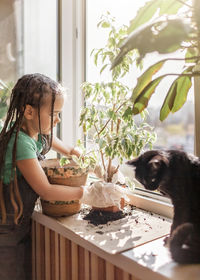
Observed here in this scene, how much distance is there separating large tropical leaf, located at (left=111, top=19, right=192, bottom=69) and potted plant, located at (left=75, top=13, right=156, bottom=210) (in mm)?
382

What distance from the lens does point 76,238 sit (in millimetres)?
1044

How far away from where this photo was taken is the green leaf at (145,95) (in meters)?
0.83

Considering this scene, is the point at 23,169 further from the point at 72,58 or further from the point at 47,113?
the point at 72,58

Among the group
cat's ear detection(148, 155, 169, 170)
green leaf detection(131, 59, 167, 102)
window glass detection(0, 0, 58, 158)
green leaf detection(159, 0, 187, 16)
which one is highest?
window glass detection(0, 0, 58, 158)

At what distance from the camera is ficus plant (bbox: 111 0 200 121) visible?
609mm

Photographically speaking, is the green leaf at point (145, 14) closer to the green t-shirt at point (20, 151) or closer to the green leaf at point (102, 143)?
the green leaf at point (102, 143)

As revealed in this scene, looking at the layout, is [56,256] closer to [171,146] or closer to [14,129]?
[14,129]

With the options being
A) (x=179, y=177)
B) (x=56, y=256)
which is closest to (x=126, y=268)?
(x=179, y=177)

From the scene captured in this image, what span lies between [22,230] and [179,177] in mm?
783

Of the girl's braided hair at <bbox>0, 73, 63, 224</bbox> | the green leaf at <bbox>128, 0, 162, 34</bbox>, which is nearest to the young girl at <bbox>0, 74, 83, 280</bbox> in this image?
the girl's braided hair at <bbox>0, 73, 63, 224</bbox>

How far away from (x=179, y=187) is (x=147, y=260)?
0.23 metres

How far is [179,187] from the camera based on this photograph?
82 centimetres

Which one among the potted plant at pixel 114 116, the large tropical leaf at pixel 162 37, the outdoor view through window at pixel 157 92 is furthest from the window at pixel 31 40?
the large tropical leaf at pixel 162 37

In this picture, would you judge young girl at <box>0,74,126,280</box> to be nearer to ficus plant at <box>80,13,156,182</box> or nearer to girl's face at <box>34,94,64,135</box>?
girl's face at <box>34,94,64,135</box>
